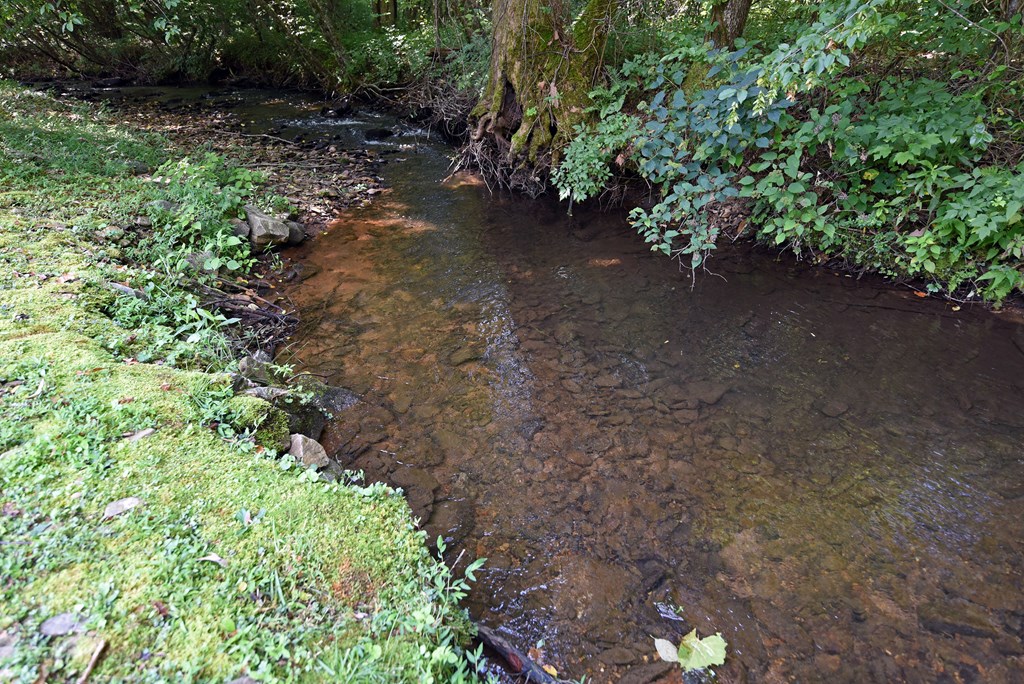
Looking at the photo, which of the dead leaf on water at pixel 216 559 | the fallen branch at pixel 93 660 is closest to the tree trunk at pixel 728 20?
the dead leaf on water at pixel 216 559

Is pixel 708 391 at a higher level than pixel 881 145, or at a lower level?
lower

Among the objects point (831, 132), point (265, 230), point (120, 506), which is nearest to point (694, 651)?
point (120, 506)

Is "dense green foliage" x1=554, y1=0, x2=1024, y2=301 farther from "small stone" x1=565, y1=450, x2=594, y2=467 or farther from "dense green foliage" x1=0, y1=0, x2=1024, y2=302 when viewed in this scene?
"small stone" x1=565, y1=450, x2=594, y2=467

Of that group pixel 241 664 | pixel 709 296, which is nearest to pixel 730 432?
pixel 709 296

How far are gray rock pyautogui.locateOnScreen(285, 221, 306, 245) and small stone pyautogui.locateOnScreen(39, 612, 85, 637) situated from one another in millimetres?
5885

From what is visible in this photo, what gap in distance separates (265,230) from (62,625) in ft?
19.0

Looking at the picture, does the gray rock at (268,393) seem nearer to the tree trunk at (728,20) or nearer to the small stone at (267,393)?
the small stone at (267,393)

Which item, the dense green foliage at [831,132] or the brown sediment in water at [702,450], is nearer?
the brown sediment in water at [702,450]

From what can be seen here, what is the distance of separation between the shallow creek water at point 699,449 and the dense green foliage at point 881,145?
0.56 m

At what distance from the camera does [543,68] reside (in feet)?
27.0

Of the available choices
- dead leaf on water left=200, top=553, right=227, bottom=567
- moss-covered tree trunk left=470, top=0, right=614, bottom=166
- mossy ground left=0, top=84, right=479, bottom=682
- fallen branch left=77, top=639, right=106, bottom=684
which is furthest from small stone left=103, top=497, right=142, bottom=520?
moss-covered tree trunk left=470, top=0, right=614, bottom=166

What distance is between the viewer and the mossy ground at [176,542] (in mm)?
1823

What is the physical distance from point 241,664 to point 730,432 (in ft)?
11.6

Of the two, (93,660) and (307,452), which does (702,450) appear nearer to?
(307,452)
